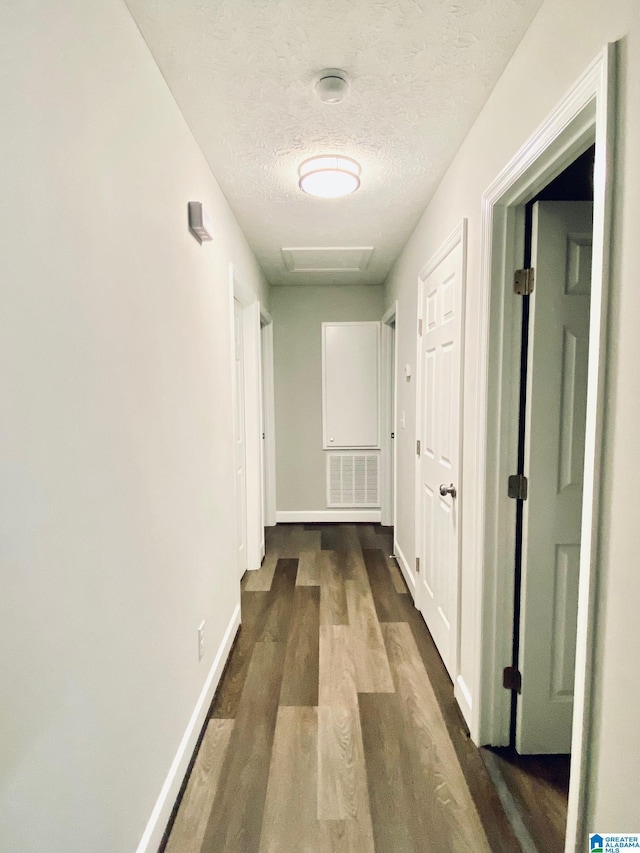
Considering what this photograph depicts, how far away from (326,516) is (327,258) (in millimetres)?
2555

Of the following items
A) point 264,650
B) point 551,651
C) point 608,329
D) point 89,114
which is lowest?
point 264,650

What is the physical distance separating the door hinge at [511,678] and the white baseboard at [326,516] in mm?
2763

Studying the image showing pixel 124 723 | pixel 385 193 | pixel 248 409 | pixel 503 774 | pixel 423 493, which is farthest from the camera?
pixel 248 409

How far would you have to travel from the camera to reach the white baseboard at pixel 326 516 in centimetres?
433

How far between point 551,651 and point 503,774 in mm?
472

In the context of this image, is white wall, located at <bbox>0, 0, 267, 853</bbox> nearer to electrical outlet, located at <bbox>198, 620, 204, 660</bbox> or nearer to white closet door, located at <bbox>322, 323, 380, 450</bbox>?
electrical outlet, located at <bbox>198, 620, 204, 660</bbox>

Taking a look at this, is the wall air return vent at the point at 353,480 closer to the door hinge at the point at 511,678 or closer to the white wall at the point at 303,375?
the white wall at the point at 303,375

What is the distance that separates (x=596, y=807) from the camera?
0.92 meters

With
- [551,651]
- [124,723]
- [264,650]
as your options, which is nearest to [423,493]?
[551,651]

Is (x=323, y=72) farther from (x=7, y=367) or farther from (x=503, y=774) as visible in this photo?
(x=503, y=774)

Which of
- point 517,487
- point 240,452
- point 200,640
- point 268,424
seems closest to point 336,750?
point 200,640

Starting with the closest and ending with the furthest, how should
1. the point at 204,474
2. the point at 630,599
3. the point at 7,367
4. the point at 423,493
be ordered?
the point at 7,367 < the point at 630,599 < the point at 204,474 < the point at 423,493

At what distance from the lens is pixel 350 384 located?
13.6 feet
